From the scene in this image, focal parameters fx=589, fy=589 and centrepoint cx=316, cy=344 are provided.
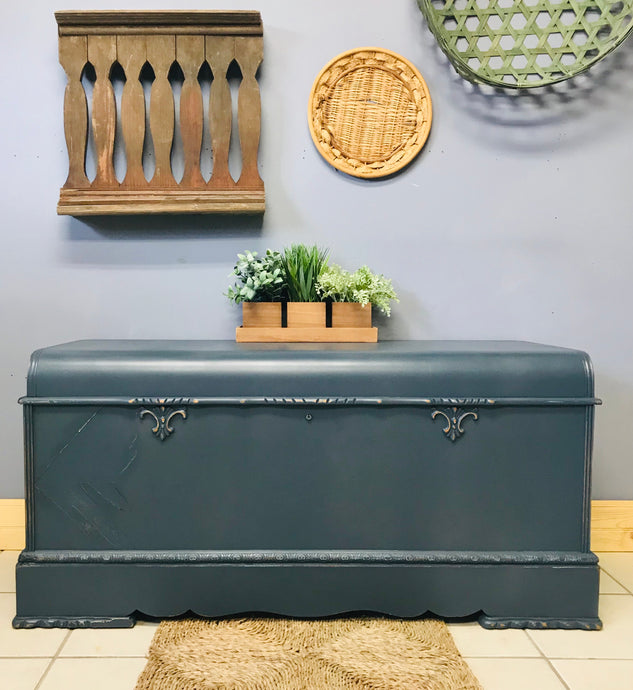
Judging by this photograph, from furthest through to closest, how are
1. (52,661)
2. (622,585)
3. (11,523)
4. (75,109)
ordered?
(11,523) → (75,109) → (622,585) → (52,661)

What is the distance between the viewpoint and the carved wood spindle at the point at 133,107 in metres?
1.89

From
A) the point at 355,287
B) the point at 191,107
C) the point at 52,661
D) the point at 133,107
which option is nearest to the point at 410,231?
the point at 355,287

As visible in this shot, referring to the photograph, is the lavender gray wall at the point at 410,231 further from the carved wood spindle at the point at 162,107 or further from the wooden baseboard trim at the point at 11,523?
the carved wood spindle at the point at 162,107

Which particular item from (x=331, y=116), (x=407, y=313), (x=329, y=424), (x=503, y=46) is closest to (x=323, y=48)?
(x=331, y=116)

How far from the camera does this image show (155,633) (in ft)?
4.89

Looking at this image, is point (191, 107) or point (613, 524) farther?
point (613, 524)

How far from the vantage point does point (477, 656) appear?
1412 millimetres

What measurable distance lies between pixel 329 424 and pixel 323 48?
50.1 inches

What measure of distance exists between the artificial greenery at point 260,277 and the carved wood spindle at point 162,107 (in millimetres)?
381

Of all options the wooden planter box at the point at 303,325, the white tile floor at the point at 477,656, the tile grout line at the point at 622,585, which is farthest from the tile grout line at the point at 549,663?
the wooden planter box at the point at 303,325

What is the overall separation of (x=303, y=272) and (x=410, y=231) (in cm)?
42

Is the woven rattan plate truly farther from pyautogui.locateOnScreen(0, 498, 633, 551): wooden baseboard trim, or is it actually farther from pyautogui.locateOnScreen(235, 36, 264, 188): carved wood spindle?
pyautogui.locateOnScreen(0, 498, 633, 551): wooden baseboard trim

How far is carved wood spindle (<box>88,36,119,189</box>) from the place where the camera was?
1.90 metres

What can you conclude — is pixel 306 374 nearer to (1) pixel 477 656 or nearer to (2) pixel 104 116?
(1) pixel 477 656
